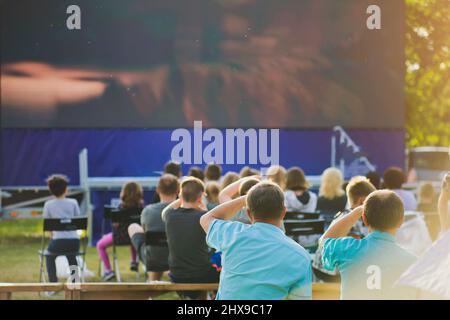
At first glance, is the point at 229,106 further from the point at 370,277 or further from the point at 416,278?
the point at 416,278

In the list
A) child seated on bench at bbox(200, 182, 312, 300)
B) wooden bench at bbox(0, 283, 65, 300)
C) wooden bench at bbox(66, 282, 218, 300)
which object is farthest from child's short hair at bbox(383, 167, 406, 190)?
child seated on bench at bbox(200, 182, 312, 300)

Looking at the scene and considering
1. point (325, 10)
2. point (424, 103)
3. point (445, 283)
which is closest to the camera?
point (445, 283)

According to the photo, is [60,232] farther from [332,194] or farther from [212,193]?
[332,194]

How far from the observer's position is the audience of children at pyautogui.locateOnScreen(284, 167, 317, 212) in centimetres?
793

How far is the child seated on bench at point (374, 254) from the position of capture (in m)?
3.47

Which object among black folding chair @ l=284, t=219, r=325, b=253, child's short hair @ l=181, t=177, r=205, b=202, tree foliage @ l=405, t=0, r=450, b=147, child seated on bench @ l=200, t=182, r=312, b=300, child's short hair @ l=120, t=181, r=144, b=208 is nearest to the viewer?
child seated on bench @ l=200, t=182, r=312, b=300

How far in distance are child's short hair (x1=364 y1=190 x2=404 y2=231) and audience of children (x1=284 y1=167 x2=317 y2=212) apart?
4335mm

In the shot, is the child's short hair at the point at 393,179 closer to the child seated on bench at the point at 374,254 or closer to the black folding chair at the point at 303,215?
the black folding chair at the point at 303,215

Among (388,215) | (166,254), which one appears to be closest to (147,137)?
(166,254)

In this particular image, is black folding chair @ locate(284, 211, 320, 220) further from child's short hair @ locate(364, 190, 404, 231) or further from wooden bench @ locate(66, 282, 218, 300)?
child's short hair @ locate(364, 190, 404, 231)

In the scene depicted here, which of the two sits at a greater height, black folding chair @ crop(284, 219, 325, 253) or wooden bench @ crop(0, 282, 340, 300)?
black folding chair @ crop(284, 219, 325, 253)

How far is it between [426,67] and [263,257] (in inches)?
579

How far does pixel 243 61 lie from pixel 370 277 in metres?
5.31
